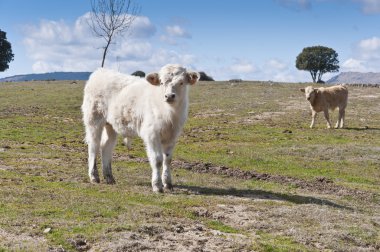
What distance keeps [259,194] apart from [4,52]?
→ 285ft

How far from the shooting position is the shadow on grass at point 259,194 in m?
13.5

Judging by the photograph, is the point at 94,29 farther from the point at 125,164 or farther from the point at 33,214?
the point at 33,214

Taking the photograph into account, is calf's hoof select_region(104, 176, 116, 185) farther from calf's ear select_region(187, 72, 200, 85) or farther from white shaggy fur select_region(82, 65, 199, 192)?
calf's ear select_region(187, 72, 200, 85)

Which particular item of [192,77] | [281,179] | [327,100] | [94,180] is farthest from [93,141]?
[327,100]

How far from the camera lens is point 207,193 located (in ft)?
45.8

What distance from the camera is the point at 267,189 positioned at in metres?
15.3

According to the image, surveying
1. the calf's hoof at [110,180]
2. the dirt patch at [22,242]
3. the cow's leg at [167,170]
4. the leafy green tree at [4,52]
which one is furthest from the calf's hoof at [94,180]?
the leafy green tree at [4,52]

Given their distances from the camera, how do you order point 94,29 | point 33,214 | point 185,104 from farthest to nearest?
point 94,29 → point 185,104 → point 33,214

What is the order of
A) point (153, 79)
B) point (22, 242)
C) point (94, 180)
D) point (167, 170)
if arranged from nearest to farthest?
point (22, 242)
point (153, 79)
point (167, 170)
point (94, 180)

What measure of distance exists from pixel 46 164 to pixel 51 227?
877cm

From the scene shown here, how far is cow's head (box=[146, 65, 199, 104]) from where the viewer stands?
13.0 meters

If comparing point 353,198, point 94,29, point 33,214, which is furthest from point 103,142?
point 94,29

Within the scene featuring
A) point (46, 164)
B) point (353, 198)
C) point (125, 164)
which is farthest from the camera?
point (125, 164)

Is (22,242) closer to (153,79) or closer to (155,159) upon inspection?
(155,159)
